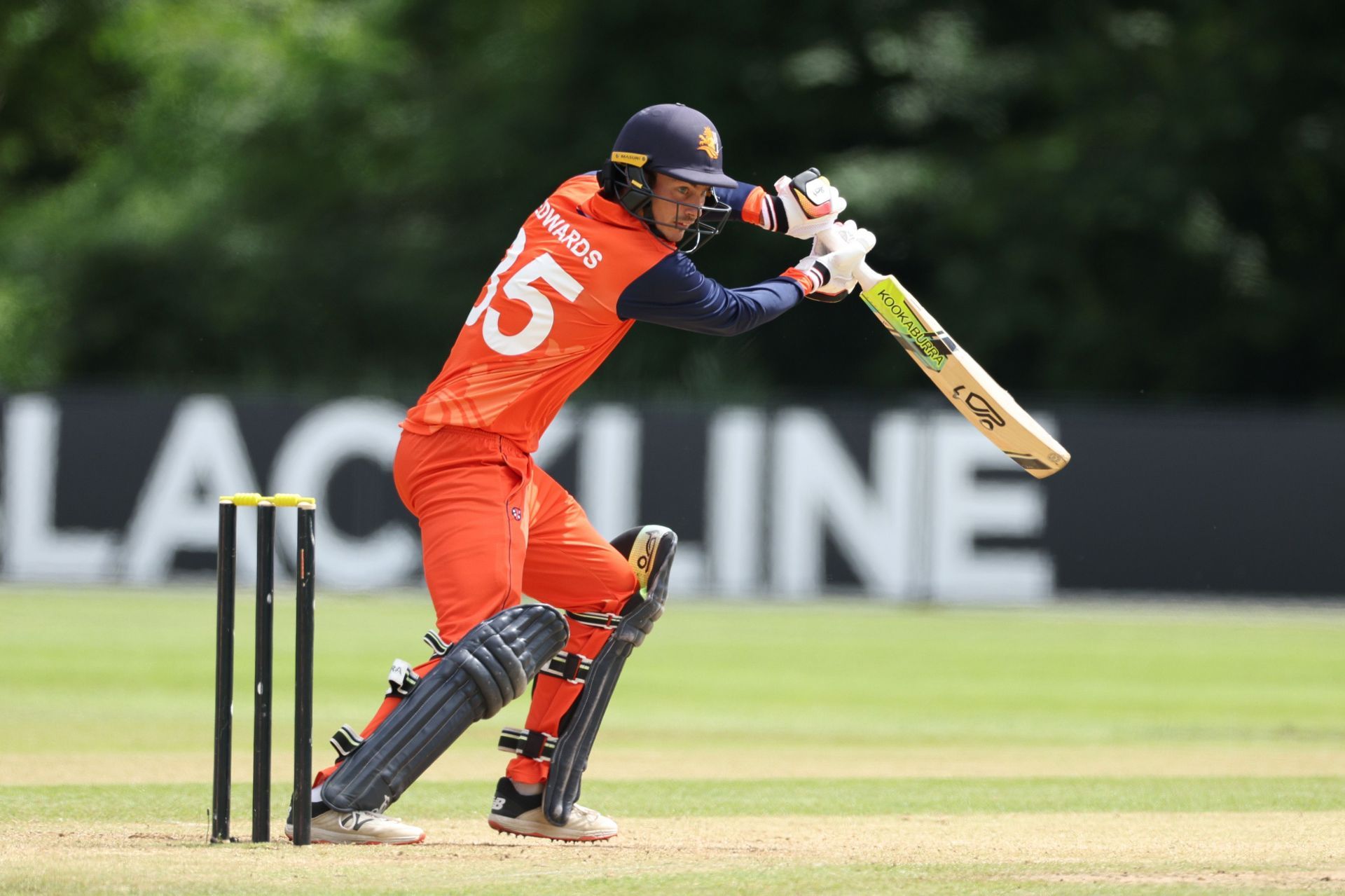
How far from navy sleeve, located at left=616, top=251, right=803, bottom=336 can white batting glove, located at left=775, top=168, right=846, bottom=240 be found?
40cm

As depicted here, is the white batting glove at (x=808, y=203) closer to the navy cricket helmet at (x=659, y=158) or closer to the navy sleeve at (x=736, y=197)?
the navy sleeve at (x=736, y=197)

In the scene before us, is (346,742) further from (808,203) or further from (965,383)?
(965,383)

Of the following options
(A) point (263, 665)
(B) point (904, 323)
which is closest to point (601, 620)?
(A) point (263, 665)

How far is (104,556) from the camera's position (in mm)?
16594

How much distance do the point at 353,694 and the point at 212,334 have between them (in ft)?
59.2

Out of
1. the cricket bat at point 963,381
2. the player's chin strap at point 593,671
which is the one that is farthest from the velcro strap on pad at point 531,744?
the cricket bat at point 963,381

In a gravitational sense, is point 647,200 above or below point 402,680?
above

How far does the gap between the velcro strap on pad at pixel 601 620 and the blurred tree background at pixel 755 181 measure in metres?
13.9

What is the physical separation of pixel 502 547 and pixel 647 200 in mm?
1027

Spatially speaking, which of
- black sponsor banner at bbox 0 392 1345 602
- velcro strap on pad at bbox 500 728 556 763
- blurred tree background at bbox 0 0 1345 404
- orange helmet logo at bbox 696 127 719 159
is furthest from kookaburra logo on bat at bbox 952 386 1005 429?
blurred tree background at bbox 0 0 1345 404

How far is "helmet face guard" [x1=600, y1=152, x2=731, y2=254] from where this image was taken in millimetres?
5293

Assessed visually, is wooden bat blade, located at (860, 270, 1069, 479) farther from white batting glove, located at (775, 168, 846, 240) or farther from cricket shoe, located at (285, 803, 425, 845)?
cricket shoe, located at (285, 803, 425, 845)

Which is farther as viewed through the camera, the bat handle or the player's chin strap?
Answer: the bat handle

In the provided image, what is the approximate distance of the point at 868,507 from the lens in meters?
16.1
